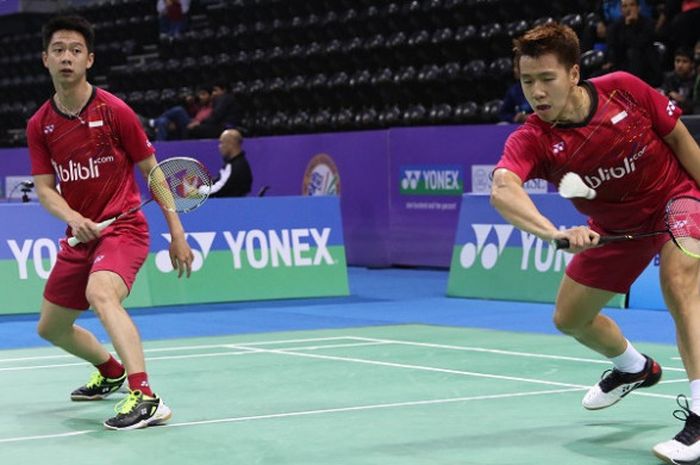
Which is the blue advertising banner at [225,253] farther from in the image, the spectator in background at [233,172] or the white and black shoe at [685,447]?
the white and black shoe at [685,447]

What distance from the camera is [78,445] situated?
644 centimetres

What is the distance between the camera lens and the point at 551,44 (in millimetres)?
5879

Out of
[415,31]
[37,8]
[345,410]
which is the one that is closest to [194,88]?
[415,31]

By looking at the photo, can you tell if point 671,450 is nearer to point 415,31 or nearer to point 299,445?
point 299,445

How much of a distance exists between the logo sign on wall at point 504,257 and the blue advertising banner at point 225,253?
1.29m

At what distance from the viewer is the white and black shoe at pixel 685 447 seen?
221 inches

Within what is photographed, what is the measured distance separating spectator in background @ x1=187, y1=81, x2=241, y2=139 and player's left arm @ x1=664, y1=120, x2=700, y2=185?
1522 centimetres

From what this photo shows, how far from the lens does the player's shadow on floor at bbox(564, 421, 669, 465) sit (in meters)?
5.93

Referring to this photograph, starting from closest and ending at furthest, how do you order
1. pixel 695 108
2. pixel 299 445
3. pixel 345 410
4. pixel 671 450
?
pixel 671 450, pixel 299 445, pixel 345 410, pixel 695 108

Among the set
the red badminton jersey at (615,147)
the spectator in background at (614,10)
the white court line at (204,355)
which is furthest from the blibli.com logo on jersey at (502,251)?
the red badminton jersey at (615,147)

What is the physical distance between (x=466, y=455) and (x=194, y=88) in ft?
64.5

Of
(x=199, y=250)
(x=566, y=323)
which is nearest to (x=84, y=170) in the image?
(x=566, y=323)

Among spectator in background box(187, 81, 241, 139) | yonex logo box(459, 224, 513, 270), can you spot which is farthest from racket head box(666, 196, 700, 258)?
spectator in background box(187, 81, 241, 139)

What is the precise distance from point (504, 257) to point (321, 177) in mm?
5505
